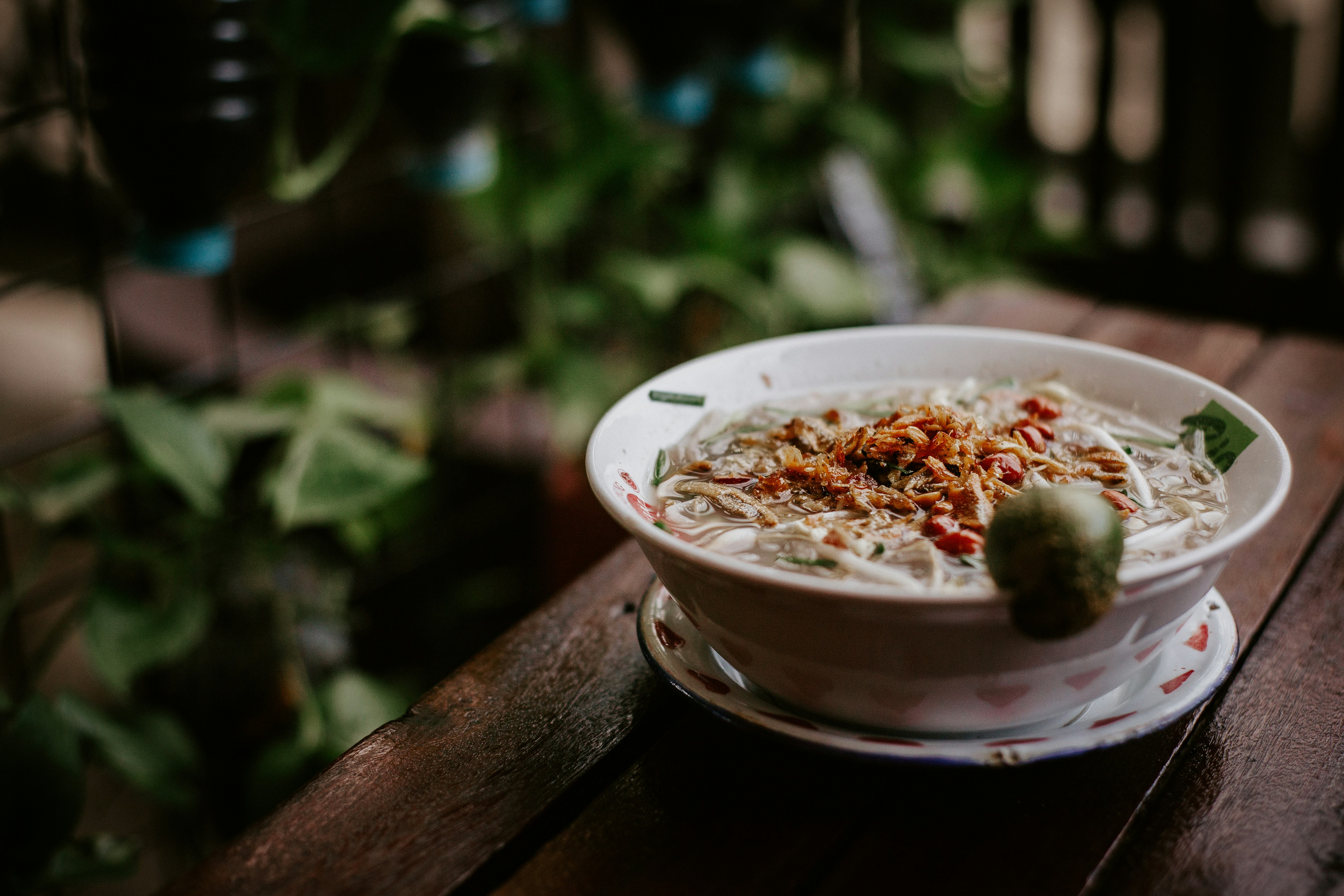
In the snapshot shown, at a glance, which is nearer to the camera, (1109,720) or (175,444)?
(1109,720)

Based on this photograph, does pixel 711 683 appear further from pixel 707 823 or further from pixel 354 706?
pixel 354 706

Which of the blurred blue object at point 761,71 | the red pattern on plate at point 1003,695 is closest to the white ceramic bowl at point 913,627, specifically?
the red pattern on plate at point 1003,695

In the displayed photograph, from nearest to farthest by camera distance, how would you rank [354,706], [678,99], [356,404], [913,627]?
1. [913,627]
2. [354,706]
3. [356,404]
4. [678,99]

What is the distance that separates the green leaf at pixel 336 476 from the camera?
1519mm

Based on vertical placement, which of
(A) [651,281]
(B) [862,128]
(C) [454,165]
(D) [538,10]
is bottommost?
(A) [651,281]

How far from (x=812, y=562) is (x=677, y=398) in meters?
0.26

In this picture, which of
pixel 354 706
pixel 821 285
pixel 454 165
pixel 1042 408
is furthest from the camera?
→ pixel 821 285

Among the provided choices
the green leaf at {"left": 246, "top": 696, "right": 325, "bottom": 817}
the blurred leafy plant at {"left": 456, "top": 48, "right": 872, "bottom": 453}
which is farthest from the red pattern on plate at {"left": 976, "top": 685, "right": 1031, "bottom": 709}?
the blurred leafy plant at {"left": 456, "top": 48, "right": 872, "bottom": 453}

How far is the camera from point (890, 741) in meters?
0.75

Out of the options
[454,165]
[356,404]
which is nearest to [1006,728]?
[356,404]

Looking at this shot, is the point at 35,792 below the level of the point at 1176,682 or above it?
below

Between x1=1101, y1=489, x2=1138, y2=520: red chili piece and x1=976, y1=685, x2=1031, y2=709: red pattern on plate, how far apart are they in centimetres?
18

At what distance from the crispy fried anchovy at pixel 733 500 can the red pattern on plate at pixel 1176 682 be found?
0.96 feet

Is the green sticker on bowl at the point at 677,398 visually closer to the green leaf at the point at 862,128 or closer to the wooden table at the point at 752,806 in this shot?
the wooden table at the point at 752,806
